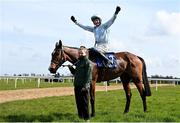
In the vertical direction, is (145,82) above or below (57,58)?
below

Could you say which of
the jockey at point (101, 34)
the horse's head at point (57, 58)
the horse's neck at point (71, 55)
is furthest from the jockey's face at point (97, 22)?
the horse's head at point (57, 58)

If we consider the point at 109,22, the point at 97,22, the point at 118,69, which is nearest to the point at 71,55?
the point at 97,22

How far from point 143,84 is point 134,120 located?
11.4ft

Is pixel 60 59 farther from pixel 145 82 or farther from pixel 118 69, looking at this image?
pixel 145 82

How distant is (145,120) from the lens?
1110cm

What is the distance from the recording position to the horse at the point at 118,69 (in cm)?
1202

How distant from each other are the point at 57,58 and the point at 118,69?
2.23m

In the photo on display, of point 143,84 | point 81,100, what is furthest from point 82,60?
point 143,84

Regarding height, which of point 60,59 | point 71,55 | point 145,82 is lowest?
point 145,82

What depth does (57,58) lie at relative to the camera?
11977 mm

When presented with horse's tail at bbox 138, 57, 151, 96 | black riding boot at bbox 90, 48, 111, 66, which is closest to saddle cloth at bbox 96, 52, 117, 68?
black riding boot at bbox 90, 48, 111, 66

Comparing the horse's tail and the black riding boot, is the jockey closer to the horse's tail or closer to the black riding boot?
the black riding boot

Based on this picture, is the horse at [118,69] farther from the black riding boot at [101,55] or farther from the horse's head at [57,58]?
the black riding boot at [101,55]

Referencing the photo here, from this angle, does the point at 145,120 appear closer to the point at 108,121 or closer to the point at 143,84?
the point at 108,121
